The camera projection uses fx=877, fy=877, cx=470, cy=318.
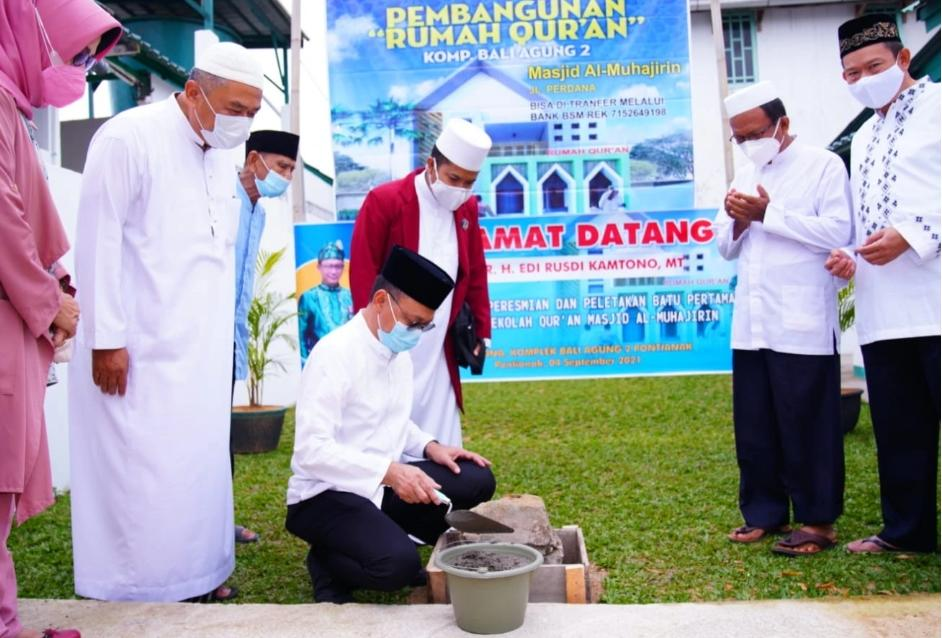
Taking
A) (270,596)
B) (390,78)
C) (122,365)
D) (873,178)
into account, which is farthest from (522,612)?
(390,78)

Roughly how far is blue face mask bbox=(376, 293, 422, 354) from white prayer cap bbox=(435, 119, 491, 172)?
1.02 metres

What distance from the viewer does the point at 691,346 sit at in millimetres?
5664

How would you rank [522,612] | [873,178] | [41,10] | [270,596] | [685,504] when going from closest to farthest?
[41,10], [522,612], [270,596], [873,178], [685,504]

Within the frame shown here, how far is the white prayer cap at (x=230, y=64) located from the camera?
268cm

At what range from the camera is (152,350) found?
256cm

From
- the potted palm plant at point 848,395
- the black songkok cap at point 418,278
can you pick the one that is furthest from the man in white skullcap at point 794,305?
the potted palm plant at point 848,395

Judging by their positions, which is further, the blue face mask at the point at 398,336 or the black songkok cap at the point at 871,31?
the black songkok cap at the point at 871,31

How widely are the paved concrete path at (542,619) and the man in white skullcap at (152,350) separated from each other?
0.18m

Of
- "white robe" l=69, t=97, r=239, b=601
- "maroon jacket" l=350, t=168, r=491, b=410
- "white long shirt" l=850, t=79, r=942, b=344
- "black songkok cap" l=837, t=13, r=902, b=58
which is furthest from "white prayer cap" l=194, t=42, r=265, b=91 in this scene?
"white long shirt" l=850, t=79, r=942, b=344

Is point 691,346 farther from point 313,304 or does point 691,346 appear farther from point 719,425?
point 313,304

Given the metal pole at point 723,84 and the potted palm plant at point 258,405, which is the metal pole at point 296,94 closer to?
the potted palm plant at point 258,405

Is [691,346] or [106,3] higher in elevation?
[106,3]

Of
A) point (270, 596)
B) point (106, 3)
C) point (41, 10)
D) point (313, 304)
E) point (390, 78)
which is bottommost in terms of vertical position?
point (270, 596)

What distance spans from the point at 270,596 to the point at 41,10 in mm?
1827
